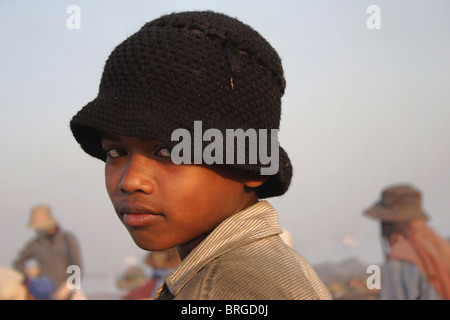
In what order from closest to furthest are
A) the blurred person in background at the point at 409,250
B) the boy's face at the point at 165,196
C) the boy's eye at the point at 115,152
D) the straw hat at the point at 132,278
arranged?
the boy's face at the point at 165,196 < the boy's eye at the point at 115,152 < the blurred person in background at the point at 409,250 < the straw hat at the point at 132,278

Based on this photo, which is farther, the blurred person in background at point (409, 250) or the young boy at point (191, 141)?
the blurred person in background at point (409, 250)

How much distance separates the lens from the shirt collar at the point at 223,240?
61.8 inches

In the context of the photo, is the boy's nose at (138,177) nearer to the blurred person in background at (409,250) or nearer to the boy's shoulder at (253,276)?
the boy's shoulder at (253,276)

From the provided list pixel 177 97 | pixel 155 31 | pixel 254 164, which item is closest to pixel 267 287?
pixel 254 164

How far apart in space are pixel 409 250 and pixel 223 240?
4.49m

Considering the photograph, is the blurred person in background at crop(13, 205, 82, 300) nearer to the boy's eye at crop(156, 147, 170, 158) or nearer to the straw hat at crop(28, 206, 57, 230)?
the straw hat at crop(28, 206, 57, 230)

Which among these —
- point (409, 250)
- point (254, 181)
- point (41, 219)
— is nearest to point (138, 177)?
point (254, 181)

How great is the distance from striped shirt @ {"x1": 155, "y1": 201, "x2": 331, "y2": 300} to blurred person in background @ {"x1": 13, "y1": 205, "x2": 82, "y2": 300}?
16.1 ft

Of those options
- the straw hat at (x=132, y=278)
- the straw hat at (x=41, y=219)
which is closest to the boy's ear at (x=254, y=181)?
the straw hat at (x=132, y=278)

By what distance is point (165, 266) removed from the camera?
630cm
